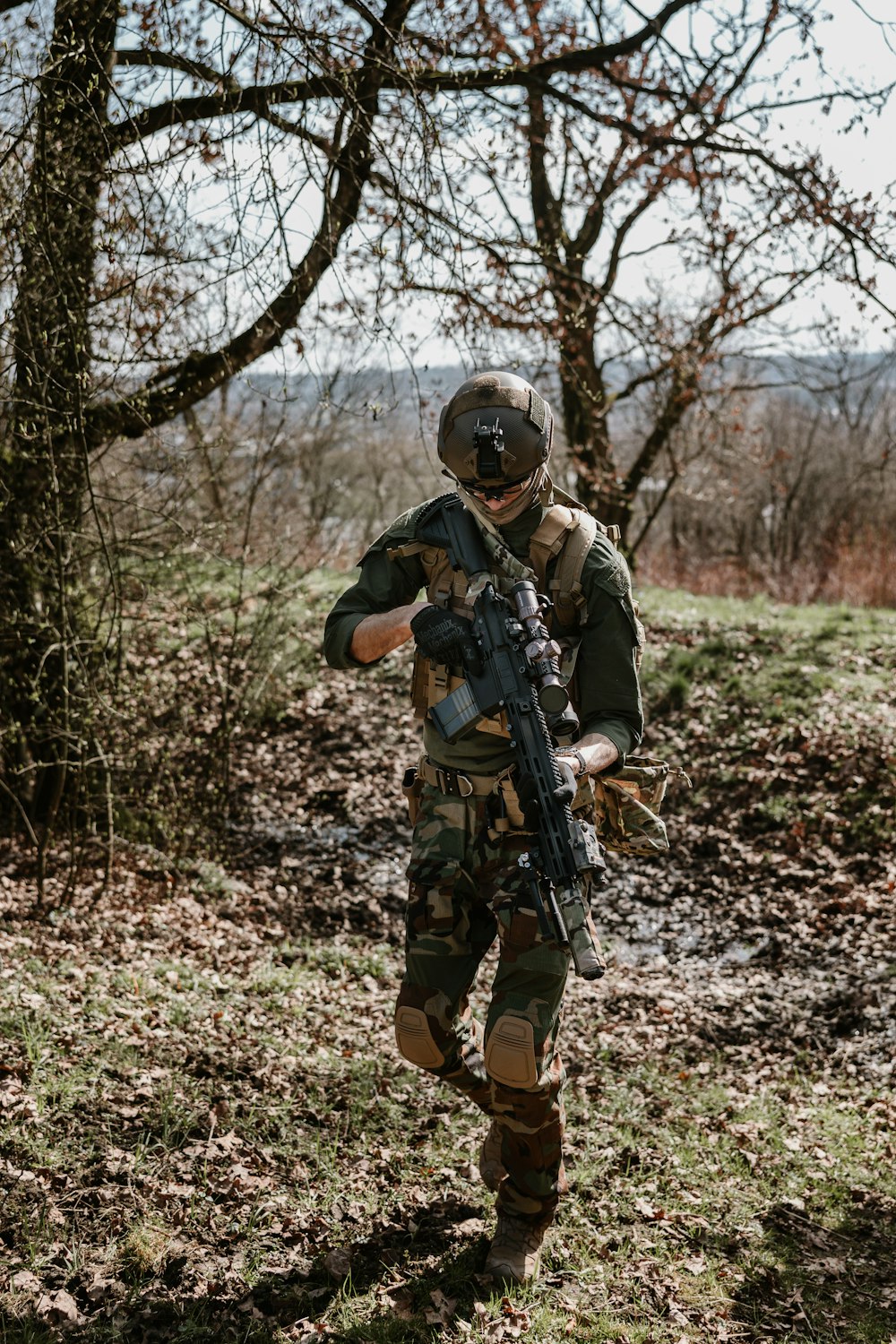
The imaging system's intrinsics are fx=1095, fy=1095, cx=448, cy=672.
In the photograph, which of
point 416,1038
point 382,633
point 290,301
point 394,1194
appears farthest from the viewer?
point 290,301

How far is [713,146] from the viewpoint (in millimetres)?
7238

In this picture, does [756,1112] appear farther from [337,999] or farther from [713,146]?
[713,146]

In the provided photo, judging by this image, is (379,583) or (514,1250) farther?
(379,583)

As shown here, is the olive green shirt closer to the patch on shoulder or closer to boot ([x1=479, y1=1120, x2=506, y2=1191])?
the patch on shoulder

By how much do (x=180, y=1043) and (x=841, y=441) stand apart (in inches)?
1352

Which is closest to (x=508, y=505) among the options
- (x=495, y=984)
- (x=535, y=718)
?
(x=535, y=718)

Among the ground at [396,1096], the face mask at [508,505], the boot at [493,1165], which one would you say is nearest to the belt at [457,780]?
the face mask at [508,505]

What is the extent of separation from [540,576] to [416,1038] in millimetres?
1464

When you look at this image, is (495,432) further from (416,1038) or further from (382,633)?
(416,1038)

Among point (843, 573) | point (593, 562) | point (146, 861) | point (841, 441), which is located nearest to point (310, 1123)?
point (593, 562)

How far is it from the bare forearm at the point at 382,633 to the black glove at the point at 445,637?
6 centimetres

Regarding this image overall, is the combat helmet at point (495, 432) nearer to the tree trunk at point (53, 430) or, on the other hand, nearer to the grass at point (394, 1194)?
the tree trunk at point (53, 430)

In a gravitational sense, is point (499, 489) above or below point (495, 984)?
above

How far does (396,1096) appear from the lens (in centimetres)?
459
